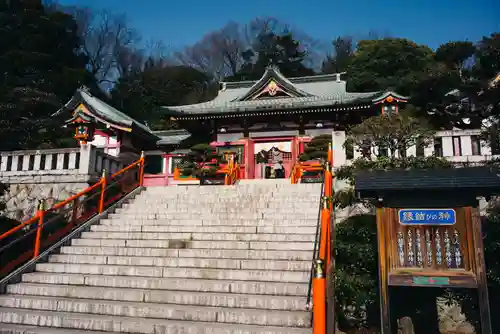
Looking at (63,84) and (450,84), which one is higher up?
(63,84)

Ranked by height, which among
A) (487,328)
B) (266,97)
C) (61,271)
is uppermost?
(266,97)

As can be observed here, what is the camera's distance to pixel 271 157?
58.3 ft

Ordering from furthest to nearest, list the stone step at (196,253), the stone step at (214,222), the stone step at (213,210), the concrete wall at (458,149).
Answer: the stone step at (213,210) → the concrete wall at (458,149) → the stone step at (214,222) → the stone step at (196,253)

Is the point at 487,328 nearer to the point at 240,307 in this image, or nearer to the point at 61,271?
the point at 240,307

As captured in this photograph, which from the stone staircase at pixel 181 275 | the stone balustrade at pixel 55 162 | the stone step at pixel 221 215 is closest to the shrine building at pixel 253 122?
the stone balustrade at pixel 55 162

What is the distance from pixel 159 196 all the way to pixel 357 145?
19.9 feet

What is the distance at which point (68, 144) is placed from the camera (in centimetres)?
1930

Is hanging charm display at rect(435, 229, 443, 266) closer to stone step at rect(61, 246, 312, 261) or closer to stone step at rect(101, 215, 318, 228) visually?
stone step at rect(61, 246, 312, 261)

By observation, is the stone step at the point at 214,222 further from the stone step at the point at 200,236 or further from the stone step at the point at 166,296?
the stone step at the point at 166,296

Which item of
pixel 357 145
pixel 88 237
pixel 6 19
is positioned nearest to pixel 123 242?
pixel 88 237

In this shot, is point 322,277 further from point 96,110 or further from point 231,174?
point 96,110

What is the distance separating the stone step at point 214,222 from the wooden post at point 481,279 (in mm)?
3208

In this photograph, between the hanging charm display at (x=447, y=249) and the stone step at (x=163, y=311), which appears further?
the hanging charm display at (x=447, y=249)

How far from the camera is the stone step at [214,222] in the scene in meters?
8.30
